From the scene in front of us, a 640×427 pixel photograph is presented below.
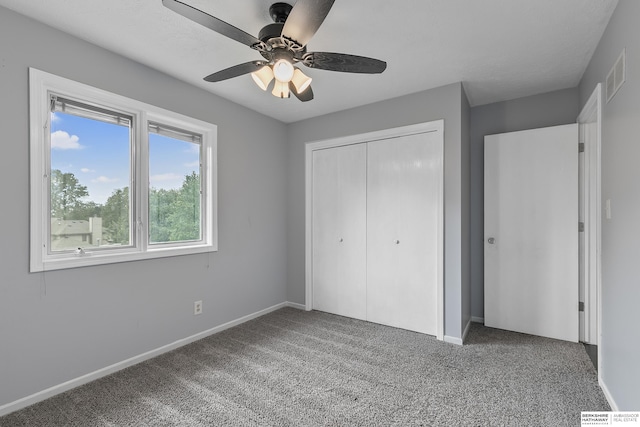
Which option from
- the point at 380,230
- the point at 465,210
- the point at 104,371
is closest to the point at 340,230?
the point at 380,230

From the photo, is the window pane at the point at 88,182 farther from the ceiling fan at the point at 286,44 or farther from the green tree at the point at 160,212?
the ceiling fan at the point at 286,44

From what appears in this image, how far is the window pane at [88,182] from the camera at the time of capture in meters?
2.15

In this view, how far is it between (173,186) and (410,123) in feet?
7.88

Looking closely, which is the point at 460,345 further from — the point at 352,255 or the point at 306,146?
the point at 306,146

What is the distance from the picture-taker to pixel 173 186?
114 inches

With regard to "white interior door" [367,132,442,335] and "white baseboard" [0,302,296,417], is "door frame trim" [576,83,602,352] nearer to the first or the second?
"white interior door" [367,132,442,335]

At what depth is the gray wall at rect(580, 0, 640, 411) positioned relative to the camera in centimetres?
154

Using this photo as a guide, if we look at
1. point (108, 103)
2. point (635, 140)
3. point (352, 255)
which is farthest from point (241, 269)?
point (635, 140)

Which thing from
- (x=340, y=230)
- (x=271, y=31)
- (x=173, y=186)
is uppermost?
(x=271, y=31)

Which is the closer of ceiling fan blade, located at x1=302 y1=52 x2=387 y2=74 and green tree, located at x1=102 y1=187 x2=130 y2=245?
ceiling fan blade, located at x1=302 y1=52 x2=387 y2=74

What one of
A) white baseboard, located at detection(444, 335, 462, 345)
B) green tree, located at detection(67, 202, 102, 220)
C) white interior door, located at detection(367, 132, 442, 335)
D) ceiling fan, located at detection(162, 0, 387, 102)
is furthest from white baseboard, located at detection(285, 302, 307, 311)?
ceiling fan, located at detection(162, 0, 387, 102)

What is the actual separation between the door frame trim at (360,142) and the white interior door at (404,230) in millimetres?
43

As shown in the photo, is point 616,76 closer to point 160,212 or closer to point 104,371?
point 160,212

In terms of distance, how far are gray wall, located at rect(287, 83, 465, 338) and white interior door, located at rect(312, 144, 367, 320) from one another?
0.70ft
